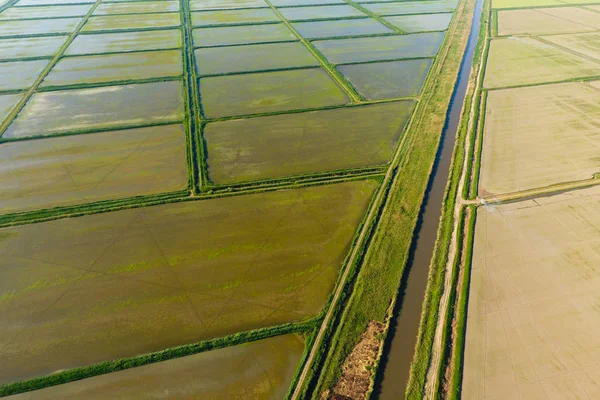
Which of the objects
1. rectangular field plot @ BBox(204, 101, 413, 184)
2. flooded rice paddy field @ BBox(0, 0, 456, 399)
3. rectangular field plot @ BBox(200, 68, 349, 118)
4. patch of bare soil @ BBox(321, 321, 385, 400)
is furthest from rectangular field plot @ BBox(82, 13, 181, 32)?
patch of bare soil @ BBox(321, 321, 385, 400)

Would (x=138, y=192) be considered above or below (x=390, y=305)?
above

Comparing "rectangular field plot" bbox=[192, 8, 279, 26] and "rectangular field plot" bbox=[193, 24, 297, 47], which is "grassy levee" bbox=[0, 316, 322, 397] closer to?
"rectangular field plot" bbox=[193, 24, 297, 47]

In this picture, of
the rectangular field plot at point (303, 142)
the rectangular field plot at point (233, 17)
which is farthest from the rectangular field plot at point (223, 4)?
the rectangular field plot at point (303, 142)

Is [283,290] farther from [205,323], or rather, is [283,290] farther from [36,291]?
[36,291]

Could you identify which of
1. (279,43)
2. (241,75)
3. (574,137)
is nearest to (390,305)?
(574,137)

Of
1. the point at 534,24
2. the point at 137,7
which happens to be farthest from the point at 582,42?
the point at 137,7

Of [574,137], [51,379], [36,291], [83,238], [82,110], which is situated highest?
[82,110]

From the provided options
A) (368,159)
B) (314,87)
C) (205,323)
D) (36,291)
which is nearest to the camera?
(205,323)

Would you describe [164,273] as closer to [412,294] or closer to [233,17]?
[412,294]
